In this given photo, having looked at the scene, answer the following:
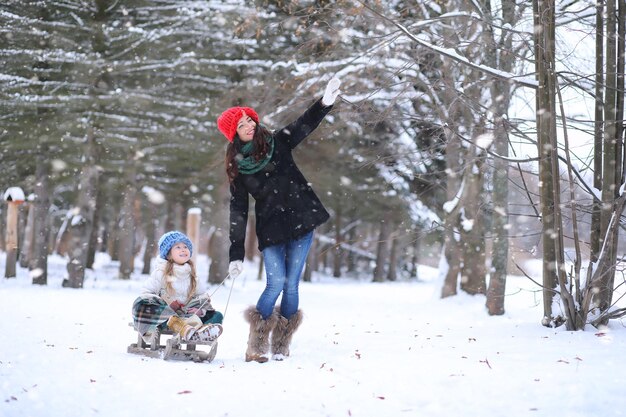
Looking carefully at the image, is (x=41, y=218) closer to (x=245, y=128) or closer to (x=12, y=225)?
(x=12, y=225)

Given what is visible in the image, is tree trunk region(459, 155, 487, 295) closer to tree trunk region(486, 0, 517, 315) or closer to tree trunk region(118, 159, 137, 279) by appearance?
tree trunk region(486, 0, 517, 315)

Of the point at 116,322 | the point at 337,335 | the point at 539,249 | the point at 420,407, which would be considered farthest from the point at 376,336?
the point at 116,322

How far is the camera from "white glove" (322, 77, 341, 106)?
4453mm

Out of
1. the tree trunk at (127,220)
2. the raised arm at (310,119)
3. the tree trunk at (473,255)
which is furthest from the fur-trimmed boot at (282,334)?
the tree trunk at (127,220)

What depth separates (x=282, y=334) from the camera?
15.9 feet

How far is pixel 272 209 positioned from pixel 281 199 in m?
0.11

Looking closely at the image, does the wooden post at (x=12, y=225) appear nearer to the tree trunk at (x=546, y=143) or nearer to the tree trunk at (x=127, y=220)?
the tree trunk at (x=127, y=220)

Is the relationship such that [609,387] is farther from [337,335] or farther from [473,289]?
[473,289]

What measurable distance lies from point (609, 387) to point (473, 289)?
8.11 m

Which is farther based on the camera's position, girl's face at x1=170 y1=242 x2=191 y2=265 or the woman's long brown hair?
girl's face at x1=170 y1=242 x2=191 y2=265

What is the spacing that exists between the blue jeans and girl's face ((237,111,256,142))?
0.89 meters

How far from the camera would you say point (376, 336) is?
6.06m

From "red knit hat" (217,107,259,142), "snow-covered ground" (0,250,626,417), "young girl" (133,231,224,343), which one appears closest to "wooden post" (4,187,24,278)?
"snow-covered ground" (0,250,626,417)

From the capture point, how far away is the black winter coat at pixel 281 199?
4.61 metres
